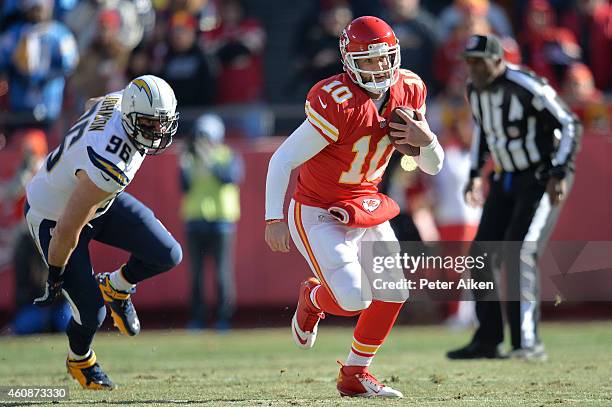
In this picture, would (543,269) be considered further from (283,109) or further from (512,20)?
(512,20)

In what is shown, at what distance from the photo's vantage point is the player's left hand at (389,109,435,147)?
6285 millimetres

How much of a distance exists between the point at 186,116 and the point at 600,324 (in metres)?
4.64

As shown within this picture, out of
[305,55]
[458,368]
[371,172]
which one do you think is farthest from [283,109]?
[371,172]

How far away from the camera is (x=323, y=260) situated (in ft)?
21.3

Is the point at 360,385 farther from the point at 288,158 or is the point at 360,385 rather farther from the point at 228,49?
the point at 228,49

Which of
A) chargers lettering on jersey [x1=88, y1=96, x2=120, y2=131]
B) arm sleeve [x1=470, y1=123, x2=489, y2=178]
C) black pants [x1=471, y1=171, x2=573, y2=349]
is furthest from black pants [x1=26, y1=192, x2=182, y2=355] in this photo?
arm sleeve [x1=470, y1=123, x2=489, y2=178]

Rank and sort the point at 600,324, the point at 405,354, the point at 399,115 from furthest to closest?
1. the point at 600,324
2. the point at 405,354
3. the point at 399,115

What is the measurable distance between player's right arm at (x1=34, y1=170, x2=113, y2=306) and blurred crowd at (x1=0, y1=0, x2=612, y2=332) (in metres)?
4.85

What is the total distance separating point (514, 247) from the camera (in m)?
8.48

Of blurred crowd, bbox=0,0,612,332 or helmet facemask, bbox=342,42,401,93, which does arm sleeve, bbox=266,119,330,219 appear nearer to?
helmet facemask, bbox=342,42,401,93

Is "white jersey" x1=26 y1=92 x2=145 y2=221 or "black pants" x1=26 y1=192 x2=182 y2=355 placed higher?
"white jersey" x1=26 y1=92 x2=145 y2=221

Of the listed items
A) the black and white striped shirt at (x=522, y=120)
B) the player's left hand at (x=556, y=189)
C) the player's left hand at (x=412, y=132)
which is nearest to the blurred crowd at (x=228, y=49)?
the black and white striped shirt at (x=522, y=120)

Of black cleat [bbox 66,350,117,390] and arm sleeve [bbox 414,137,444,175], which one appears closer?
arm sleeve [bbox 414,137,444,175]

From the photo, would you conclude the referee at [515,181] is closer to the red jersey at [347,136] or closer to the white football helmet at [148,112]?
the red jersey at [347,136]
